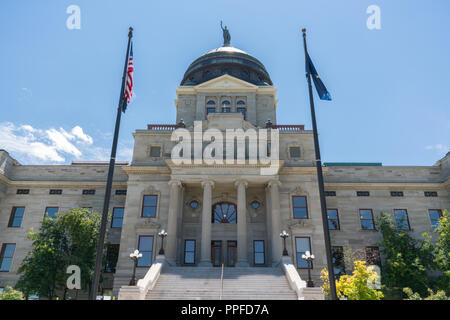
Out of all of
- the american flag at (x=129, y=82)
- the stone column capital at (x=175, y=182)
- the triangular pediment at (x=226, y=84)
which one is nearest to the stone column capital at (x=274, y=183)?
the stone column capital at (x=175, y=182)

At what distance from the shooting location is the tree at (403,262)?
89.8ft

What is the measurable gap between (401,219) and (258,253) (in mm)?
14570

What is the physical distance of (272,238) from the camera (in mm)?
28969

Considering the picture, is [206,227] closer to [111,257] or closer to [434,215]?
[111,257]

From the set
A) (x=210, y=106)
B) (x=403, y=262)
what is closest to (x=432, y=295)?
(x=403, y=262)

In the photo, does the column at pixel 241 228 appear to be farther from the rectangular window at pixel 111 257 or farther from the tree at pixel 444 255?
the tree at pixel 444 255

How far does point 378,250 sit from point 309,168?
10.3 meters

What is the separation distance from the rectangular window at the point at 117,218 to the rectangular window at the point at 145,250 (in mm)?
4706

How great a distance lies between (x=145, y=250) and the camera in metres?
30.2
